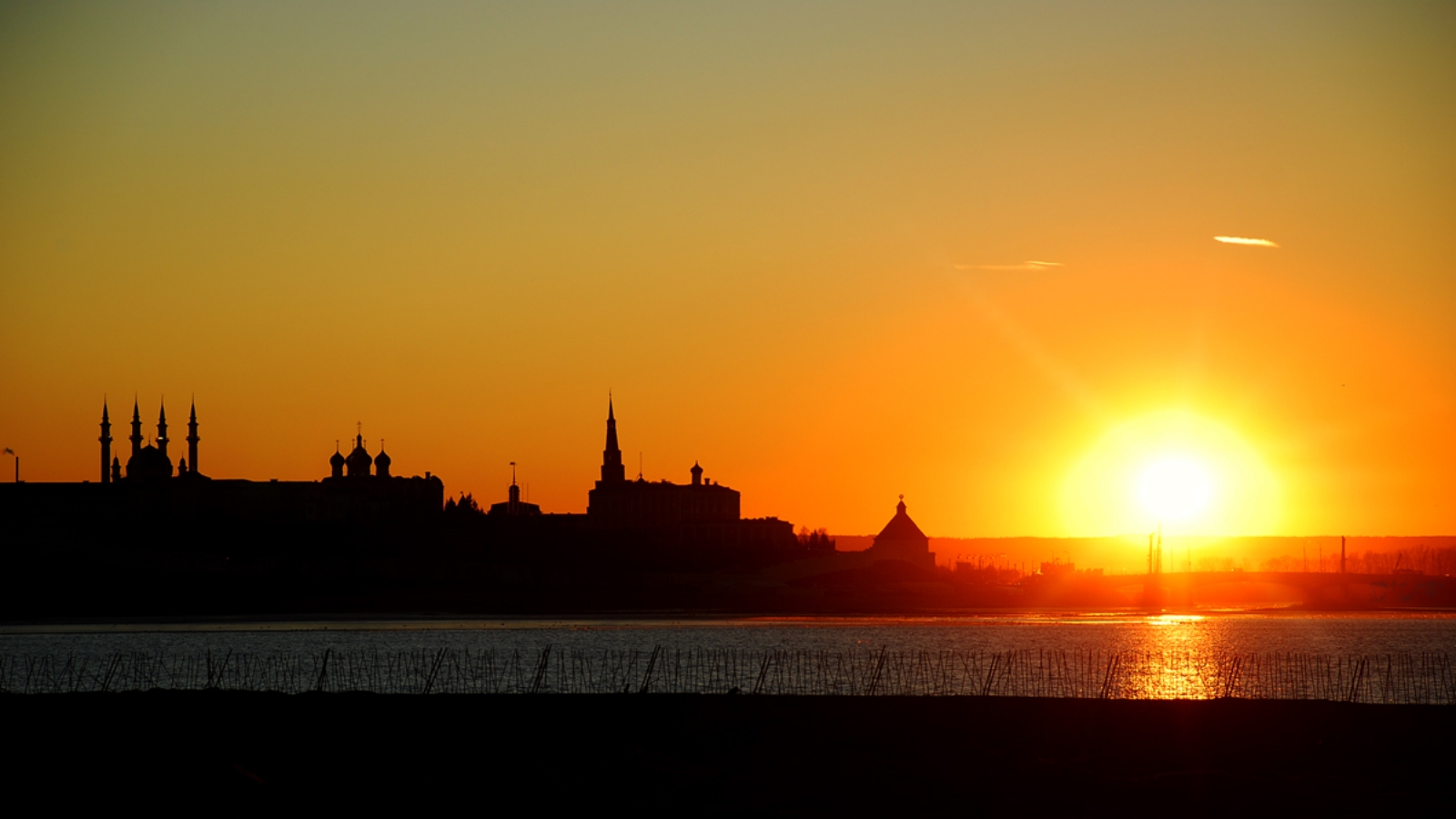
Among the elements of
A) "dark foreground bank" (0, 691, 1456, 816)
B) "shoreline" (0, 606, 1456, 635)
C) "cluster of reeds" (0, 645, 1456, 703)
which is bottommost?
"shoreline" (0, 606, 1456, 635)

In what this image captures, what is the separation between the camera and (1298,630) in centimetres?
14275

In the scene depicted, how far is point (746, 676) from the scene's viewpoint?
70312 millimetres

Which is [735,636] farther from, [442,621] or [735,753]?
[735,753]

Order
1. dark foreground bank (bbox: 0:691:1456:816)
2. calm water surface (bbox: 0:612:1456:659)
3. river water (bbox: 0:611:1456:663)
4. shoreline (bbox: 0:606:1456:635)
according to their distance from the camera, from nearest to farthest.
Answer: dark foreground bank (bbox: 0:691:1456:816) < river water (bbox: 0:611:1456:663) < calm water surface (bbox: 0:612:1456:659) < shoreline (bbox: 0:606:1456:635)

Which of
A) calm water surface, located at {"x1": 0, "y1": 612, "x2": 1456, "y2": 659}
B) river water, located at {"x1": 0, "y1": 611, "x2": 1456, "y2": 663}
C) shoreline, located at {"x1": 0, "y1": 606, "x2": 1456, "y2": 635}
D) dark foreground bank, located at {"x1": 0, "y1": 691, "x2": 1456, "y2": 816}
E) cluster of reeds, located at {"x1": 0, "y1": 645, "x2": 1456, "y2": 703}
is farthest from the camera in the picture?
shoreline, located at {"x1": 0, "y1": 606, "x2": 1456, "y2": 635}

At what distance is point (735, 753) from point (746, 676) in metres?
30.5

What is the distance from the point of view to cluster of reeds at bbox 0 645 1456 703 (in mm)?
62000

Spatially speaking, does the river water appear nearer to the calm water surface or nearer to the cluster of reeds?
the calm water surface

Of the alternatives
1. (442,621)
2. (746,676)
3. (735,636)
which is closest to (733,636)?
(735,636)

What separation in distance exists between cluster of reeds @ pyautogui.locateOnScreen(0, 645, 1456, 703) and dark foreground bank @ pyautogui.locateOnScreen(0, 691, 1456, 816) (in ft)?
21.9

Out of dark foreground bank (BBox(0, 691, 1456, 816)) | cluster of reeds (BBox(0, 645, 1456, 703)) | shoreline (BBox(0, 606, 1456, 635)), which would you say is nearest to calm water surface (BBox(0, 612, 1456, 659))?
shoreline (BBox(0, 606, 1456, 635))

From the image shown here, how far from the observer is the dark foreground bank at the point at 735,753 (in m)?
34.9

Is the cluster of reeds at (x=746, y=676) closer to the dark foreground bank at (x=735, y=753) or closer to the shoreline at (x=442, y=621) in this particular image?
the dark foreground bank at (x=735, y=753)

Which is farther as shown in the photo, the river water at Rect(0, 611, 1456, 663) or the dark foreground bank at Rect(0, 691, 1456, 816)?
the river water at Rect(0, 611, 1456, 663)
